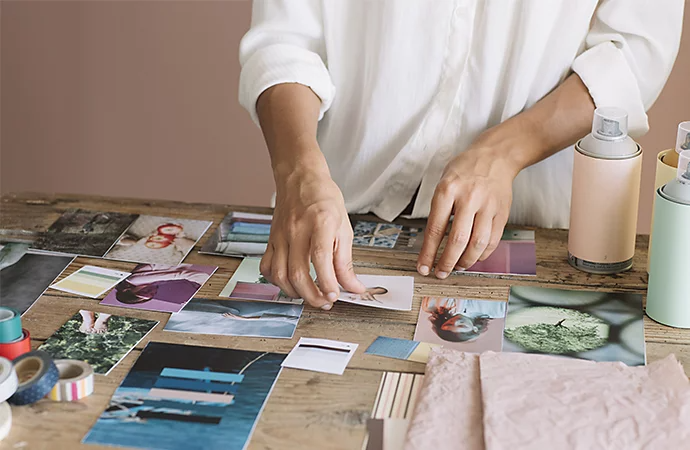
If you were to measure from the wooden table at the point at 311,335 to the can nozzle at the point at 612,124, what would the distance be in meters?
0.17

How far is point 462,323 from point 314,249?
0.18m

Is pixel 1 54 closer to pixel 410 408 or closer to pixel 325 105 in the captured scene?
pixel 325 105

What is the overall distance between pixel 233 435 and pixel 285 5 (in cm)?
68

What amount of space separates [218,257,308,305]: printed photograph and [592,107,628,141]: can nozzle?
0.38 m

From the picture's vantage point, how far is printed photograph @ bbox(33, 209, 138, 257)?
1100 mm

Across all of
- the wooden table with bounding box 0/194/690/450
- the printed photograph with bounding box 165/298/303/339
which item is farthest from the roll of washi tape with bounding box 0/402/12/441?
the printed photograph with bounding box 165/298/303/339

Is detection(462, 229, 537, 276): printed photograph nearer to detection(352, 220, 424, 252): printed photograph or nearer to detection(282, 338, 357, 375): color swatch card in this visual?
detection(352, 220, 424, 252): printed photograph

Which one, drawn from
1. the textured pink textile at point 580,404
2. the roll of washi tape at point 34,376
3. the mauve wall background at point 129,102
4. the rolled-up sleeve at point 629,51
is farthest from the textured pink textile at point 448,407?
the mauve wall background at point 129,102

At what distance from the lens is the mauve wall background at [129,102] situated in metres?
2.24

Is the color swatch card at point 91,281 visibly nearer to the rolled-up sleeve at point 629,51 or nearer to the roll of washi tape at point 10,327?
the roll of washi tape at point 10,327

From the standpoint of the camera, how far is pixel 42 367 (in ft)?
2.52

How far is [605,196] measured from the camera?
3.17 ft

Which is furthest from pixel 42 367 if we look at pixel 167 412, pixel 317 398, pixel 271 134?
pixel 271 134

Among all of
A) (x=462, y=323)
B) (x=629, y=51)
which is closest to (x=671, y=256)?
(x=462, y=323)
